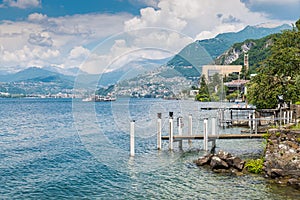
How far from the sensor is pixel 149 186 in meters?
18.3

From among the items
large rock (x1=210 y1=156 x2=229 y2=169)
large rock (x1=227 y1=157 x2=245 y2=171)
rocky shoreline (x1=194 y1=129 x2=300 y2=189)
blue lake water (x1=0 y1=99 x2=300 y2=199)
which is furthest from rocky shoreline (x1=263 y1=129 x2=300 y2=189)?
large rock (x1=210 y1=156 x2=229 y2=169)

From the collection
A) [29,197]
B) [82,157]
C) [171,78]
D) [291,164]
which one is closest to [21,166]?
[82,157]

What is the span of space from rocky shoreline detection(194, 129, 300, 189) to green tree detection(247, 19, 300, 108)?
1285 cm

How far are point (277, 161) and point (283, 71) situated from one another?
17.0 m

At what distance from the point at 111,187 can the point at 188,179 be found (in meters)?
4.01

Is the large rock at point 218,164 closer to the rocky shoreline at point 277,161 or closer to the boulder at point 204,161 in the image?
the rocky shoreline at point 277,161

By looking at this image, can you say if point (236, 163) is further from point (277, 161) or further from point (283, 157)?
point (283, 157)

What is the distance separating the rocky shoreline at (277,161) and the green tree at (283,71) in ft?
42.1

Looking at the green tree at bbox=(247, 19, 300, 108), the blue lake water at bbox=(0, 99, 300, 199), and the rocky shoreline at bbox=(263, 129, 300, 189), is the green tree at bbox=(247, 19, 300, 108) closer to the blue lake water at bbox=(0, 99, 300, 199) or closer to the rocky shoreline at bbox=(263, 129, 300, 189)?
the blue lake water at bbox=(0, 99, 300, 199)

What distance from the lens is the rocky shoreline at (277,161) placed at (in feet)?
60.8

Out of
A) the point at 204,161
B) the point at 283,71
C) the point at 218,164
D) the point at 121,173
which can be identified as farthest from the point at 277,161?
the point at 283,71

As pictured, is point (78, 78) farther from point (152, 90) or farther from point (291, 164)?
point (291, 164)

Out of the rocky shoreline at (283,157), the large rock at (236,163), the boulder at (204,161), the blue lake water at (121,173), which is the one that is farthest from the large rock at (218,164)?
the rocky shoreline at (283,157)

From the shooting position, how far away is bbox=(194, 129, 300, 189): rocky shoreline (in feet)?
60.8
